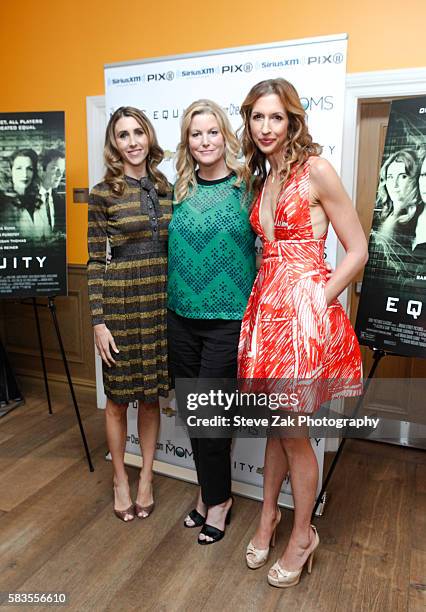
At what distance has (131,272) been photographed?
6.47ft

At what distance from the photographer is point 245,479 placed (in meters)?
2.42

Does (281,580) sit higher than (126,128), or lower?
lower

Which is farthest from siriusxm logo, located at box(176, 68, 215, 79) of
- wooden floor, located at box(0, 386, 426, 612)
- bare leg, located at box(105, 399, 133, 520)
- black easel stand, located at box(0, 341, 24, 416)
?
black easel stand, located at box(0, 341, 24, 416)

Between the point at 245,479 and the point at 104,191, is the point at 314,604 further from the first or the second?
the point at 104,191

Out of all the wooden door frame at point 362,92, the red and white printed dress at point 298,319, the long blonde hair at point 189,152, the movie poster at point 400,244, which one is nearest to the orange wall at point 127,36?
the wooden door frame at point 362,92

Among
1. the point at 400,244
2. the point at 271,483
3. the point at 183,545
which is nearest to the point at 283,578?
the point at 271,483

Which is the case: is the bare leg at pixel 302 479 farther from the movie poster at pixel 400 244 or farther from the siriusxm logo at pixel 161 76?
the siriusxm logo at pixel 161 76

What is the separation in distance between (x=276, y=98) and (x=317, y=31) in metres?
1.28

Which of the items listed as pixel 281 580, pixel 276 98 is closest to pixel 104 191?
pixel 276 98

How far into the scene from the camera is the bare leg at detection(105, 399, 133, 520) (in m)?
2.17

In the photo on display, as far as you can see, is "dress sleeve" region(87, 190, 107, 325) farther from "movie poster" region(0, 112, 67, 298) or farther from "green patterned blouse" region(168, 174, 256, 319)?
"movie poster" region(0, 112, 67, 298)

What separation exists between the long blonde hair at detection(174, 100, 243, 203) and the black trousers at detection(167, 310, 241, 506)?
483 mm

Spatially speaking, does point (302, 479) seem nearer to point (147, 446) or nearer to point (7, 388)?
point (147, 446)

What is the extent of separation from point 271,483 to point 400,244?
3.27 ft
